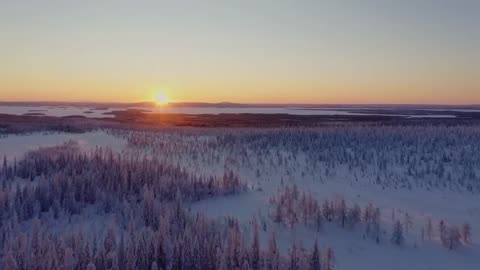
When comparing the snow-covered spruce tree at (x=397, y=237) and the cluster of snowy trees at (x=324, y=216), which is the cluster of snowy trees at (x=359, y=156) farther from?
the snow-covered spruce tree at (x=397, y=237)

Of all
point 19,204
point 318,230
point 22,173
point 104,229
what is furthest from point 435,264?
point 22,173

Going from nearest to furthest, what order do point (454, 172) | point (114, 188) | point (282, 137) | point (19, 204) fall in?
point (19, 204) < point (114, 188) < point (454, 172) < point (282, 137)

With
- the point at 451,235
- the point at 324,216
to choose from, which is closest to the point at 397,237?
the point at 451,235

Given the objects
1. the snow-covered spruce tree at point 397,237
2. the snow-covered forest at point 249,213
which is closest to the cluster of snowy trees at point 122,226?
the snow-covered forest at point 249,213

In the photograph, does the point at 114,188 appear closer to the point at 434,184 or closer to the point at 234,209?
the point at 234,209

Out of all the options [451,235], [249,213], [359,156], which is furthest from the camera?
[359,156]

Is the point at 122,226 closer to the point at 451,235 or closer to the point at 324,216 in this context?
the point at 324,216

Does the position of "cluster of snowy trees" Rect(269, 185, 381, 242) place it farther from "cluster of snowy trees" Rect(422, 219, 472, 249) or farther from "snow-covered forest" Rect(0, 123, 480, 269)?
"cluster of snowy trees" Rect(422, 219, 472, 249)

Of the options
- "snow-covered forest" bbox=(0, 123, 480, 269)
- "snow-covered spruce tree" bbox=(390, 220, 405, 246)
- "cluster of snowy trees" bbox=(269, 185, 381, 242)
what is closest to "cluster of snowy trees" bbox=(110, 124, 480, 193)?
"snow-covered forest" bbox=(0, 123, 480, 269)
